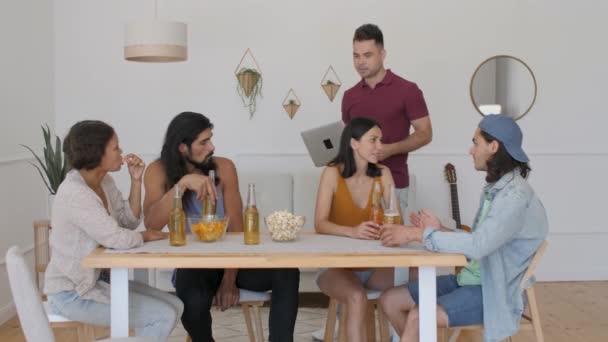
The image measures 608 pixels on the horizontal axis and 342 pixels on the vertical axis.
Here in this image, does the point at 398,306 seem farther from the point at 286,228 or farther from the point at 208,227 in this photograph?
the point at 208,227

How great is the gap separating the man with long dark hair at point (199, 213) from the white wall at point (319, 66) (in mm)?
2232

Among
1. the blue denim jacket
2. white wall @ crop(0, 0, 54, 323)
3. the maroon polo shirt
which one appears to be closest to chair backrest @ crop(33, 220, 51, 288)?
white wall @ crop(0, 0, 54, 323)

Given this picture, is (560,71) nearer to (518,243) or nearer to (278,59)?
(278,59)

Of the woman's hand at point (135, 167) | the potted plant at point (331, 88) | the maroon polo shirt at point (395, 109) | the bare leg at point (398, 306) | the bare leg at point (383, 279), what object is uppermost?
the potted plant at point (331, 88)

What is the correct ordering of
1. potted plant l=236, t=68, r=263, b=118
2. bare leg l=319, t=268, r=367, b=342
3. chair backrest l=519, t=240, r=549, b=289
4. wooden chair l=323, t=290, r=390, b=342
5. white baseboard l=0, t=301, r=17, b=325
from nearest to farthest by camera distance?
chair backrest l=519, t=240, r=549, b=289, bare leg l=319, t=268, r=367, b=342, wooden chair l=323, t=290, r=390, b=342, white baseboard l=0, t=301, r=17, b=325, potted plant l=236, t=68, r=263, b=118

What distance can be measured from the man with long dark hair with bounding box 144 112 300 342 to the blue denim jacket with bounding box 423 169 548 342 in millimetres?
768

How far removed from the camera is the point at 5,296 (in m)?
4.79

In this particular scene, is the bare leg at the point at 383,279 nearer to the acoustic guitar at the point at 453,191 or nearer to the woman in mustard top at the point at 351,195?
the woman in mustard top at the point at 351,195

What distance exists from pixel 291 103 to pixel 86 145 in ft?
9.29

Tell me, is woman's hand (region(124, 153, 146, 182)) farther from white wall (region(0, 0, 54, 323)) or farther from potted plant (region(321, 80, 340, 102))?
potted plant (region(321, 80, 340, 102))

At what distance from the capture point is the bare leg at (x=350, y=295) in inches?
126

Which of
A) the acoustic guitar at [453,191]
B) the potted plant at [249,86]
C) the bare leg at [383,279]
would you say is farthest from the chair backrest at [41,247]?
the acoustic guitar at [453,191]

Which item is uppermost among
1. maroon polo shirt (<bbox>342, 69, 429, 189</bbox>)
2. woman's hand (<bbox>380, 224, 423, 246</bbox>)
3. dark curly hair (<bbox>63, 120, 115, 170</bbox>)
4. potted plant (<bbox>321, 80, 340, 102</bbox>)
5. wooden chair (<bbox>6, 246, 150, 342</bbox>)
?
potted plant (<bbox>321, 80, 340, 102</bbox>)

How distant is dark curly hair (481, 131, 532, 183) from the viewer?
2959 millimetres
